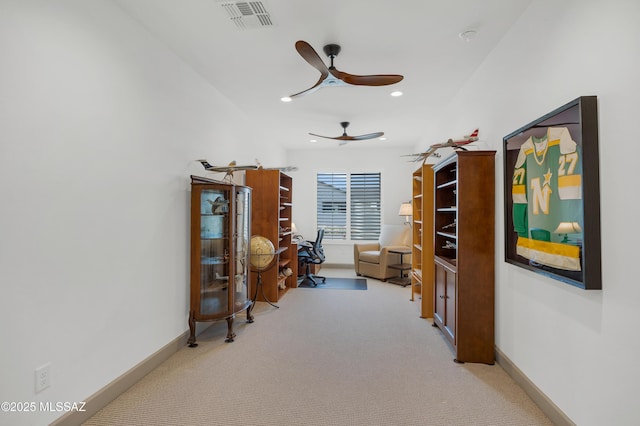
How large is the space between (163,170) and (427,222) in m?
3.11

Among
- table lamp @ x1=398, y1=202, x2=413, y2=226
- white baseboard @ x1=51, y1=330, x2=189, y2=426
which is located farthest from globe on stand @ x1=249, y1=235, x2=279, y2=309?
table lamp @ x1=398, y1=202, x2=413, y2=226

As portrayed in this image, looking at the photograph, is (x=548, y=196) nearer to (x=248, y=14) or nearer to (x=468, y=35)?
(x=468, y=35)

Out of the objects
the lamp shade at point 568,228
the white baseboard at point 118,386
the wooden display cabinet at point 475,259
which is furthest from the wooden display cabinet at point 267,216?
the lamp shade at point 568,228

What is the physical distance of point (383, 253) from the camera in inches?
242

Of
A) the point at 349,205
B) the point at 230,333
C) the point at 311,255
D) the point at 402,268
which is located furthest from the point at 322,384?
the point at 349,205

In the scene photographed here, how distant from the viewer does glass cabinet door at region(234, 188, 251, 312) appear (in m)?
3.53

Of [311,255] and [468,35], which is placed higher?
[468,35]

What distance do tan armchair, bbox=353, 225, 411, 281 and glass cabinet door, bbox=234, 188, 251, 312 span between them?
10.4 ft

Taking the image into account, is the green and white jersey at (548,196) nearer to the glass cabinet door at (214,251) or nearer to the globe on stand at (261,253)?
the glass cabinet door at (214,251)

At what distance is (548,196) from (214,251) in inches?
117

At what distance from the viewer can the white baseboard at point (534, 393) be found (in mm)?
1908

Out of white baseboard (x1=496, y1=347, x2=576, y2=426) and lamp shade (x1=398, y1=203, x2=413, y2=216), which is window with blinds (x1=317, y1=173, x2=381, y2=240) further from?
white baseboard (x1=496, y1=347, x2=576, y2=426)

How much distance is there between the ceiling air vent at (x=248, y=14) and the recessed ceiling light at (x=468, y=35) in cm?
160

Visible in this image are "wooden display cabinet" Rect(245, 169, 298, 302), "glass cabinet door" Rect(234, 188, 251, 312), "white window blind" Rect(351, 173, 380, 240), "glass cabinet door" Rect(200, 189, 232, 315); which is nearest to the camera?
"glass cabinet door" Rect(200, 189, 232, 315)
